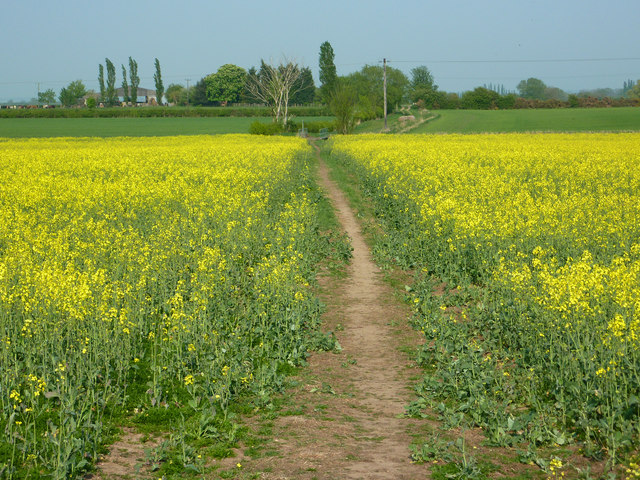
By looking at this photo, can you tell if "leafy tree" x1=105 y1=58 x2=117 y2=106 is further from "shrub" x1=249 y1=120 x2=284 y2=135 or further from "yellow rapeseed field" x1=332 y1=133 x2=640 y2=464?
"yellow rapeseed field" x1=332 y1=133 x2=640 y2=464

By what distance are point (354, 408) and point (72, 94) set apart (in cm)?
18864

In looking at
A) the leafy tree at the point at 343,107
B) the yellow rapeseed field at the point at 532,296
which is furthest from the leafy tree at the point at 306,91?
the yellow rapeseed field at the point at 532,296

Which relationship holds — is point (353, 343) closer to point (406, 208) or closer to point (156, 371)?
point (156, 371)

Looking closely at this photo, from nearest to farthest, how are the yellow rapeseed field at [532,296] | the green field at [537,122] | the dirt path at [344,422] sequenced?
the dirt path at [344,422], the yellow rapeseed field at [532,296], the green field at [537,122]

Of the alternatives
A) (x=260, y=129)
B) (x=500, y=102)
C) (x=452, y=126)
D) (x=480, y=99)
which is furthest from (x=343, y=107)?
(x=500, y=102)

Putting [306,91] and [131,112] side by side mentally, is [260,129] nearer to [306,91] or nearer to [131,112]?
[131,112]

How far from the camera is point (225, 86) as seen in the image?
15812 cm

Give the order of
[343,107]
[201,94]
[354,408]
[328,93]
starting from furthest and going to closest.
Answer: [201,94]
[328,93]
[343,107]
[354,408]

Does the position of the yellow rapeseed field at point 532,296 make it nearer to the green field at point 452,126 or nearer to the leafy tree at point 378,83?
the green field at point 452,126

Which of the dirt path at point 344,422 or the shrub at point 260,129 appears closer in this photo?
the dirt path at point 344,422

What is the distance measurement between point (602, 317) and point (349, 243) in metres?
9.11

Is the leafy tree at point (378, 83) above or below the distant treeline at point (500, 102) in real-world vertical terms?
above

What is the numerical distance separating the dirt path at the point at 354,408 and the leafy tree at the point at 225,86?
14905 cm

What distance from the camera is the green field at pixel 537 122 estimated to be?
72188 millimetres
